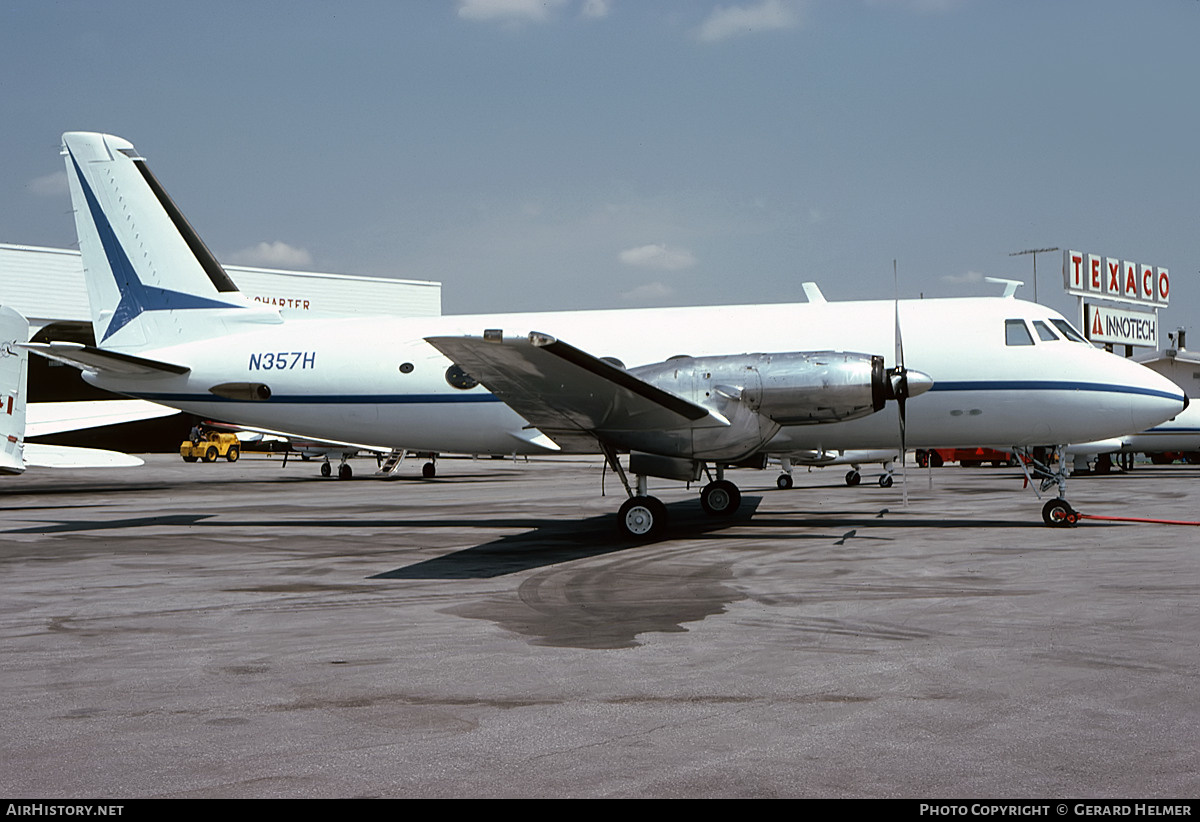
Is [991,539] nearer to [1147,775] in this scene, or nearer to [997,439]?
[997,439]

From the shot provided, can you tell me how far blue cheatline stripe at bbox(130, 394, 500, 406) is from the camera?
17.8 metres

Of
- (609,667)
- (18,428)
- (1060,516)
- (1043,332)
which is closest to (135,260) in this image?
(18,428)

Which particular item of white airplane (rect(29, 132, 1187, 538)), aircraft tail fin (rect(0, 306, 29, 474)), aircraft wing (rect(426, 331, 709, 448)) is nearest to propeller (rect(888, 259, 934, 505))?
white airplane (rect(29, 132, 1187, 538))

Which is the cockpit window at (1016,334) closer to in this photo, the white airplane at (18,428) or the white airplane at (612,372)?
the white airplane at (612,372)

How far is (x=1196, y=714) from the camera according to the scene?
5.44 meters

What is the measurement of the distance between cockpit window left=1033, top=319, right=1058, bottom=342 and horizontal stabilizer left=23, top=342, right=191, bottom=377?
1524 centimetres

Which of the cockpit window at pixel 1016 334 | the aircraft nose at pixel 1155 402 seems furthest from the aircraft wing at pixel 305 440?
the aircraft nose at pixel 1155 402

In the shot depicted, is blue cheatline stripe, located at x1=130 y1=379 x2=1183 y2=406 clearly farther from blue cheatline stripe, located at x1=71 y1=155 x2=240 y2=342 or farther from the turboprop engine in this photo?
the turboprop engine

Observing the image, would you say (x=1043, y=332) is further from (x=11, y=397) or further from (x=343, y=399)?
(x=11, y=397)

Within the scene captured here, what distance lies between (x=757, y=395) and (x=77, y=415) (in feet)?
78.4

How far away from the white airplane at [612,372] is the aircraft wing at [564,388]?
44 mm

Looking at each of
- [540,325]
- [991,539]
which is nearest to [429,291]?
[540,325]

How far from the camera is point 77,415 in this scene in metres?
30.4
